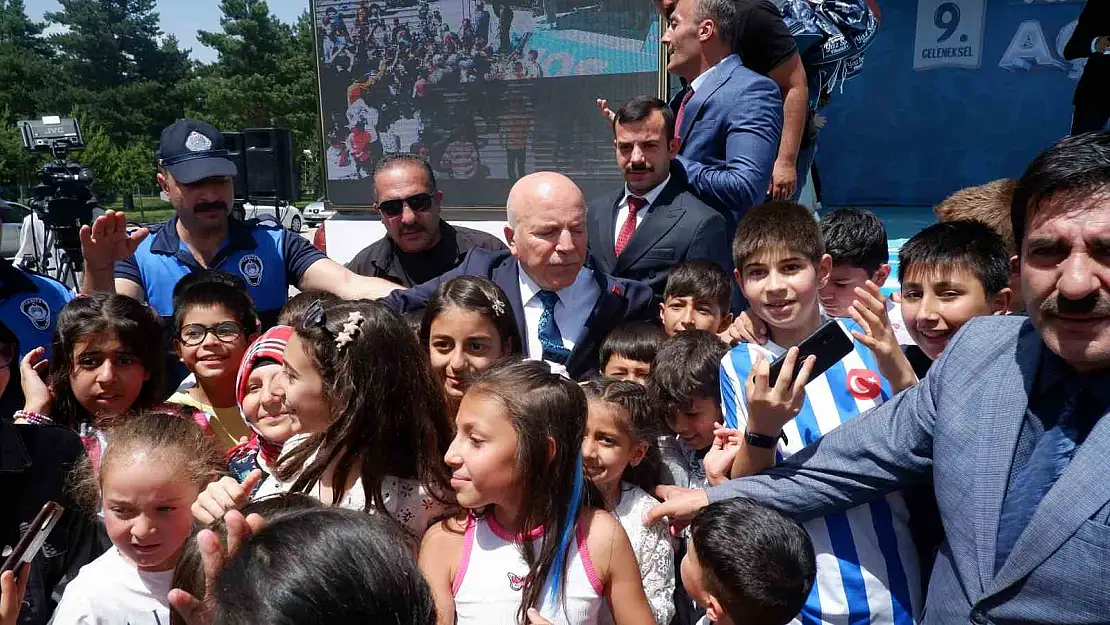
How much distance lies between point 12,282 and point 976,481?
3.14 m

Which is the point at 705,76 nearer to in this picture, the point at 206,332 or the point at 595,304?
the point at 595,304

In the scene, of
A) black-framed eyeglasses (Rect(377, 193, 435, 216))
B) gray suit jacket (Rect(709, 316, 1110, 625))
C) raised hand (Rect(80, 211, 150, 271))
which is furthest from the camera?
black-framed eyeglasses (Rect(377, 193, 435, 216))

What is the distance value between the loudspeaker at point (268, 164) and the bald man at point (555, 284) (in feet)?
21.5

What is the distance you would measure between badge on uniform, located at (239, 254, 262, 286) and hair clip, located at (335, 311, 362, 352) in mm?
1584

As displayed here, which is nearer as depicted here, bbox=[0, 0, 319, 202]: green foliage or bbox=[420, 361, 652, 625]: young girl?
bbox=[420, 361, 652, 625]: young girl

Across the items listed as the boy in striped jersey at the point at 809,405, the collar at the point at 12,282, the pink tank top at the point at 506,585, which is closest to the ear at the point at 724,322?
the boy in striped jersey at the point at 809,405

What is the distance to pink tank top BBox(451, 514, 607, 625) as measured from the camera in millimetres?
1689

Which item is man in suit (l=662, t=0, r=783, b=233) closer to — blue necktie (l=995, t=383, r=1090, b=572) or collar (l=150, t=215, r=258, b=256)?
collar (l=150, t=215, r=258, b=256)

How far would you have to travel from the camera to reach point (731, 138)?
345 cm

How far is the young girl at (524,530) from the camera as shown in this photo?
170cm

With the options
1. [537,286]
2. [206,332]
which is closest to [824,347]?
[537,286]

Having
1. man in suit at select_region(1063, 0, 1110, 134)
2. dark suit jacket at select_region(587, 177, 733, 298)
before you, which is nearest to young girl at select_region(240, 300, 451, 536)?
dark suit jacket at select_region(587, 177, 733, 298)

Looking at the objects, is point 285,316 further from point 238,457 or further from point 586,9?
point 586,9

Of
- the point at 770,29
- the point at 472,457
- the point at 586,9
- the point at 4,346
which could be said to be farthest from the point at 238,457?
the point at 586,9
